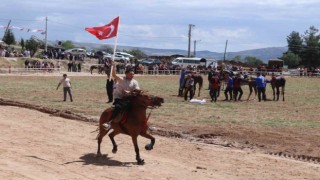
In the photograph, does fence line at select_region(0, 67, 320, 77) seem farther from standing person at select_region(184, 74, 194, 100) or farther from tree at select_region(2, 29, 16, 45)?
standing person at select_region(184, 74, 194, 100)

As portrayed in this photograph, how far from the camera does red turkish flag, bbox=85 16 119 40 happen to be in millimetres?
17094

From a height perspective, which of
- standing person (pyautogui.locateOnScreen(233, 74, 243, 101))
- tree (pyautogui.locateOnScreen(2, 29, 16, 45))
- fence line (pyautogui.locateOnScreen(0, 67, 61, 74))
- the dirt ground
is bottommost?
the dirt ground

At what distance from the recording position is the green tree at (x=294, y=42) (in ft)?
381

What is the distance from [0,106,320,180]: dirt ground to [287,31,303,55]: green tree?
337 ft

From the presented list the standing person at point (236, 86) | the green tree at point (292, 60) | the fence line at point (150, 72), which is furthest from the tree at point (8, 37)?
the standing person at point (236, 86)

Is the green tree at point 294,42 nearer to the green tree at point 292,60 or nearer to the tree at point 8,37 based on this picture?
the green tree at point 292,60

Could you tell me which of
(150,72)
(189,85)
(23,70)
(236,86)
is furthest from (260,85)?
(150,72)

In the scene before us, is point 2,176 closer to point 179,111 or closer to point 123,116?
point 123,116

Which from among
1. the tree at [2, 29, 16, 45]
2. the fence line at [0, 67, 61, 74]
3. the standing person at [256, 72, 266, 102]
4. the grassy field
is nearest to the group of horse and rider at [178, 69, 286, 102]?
the standing person at [256, 72, 266, 102]

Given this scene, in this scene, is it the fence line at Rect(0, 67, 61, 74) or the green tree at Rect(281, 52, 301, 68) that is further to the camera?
the green tree at Rect(281, 52, 301, 68)

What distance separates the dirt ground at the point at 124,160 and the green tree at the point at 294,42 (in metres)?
103

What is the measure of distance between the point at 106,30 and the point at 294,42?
104 m

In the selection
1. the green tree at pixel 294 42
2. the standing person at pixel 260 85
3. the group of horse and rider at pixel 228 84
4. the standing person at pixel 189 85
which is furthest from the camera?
the green tree at pixel 294 42

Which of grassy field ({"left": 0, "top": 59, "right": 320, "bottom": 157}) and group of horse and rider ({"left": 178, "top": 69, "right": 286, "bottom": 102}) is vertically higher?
group of horse and rider ({"left": 178, "top": 69, "right": 286, "bottom": 102})
